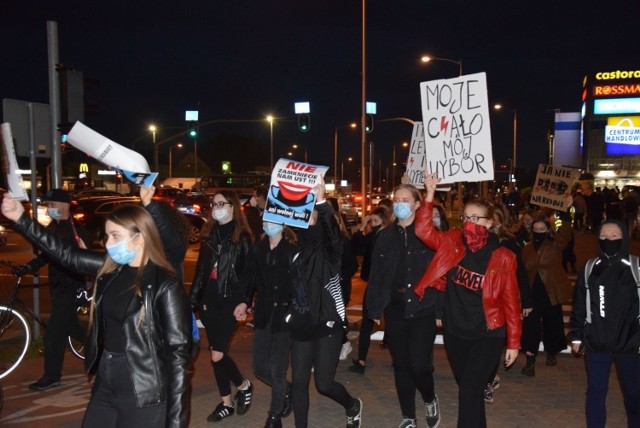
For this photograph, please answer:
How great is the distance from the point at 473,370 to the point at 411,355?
0.71 m

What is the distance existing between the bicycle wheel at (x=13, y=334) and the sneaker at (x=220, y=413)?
8.68 feet

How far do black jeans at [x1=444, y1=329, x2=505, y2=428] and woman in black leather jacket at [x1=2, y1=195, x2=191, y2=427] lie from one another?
85.7 inches

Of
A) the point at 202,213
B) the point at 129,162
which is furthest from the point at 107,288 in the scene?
the point at 202,213

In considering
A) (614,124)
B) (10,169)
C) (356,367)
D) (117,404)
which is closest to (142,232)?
(117,404)

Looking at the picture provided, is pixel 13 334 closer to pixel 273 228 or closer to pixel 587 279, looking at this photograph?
pixel 273 228

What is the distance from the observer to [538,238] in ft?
26.8

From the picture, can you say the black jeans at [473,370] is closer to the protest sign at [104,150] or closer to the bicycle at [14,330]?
the protest sign at [104,150]

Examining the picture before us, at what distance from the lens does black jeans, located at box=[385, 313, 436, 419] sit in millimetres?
5672

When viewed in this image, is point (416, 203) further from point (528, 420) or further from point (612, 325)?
point (528, 420)

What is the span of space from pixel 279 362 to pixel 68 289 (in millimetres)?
2796

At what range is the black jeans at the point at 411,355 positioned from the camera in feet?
18.6

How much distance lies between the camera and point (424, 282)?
5480mm

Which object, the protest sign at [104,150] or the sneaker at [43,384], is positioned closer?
the protest sign at [104,150]

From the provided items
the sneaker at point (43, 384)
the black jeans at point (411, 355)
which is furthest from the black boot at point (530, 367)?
the sneaker at point (43, 384)
